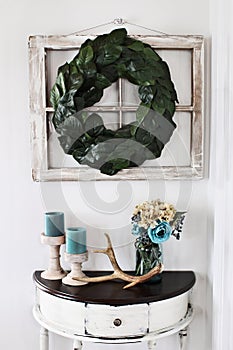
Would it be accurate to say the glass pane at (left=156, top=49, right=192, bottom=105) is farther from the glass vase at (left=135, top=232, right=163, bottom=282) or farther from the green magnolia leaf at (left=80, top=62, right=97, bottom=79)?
the glass vase at (left=135, top=232, right=163, bottom=282)

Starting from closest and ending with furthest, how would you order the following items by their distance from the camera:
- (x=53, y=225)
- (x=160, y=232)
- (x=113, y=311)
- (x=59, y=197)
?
(x=113, y=311)
(x=160, y=232)
(x=53, y=225)
(x=59, y=197)

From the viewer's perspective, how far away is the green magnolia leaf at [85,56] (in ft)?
7.15

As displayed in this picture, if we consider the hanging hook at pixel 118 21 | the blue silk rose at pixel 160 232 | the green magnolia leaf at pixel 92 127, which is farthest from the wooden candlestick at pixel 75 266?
the hanging hook at pixel 118 21

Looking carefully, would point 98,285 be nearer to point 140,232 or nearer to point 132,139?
point 140,232

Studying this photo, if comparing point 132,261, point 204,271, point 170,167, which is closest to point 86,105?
point 170,167

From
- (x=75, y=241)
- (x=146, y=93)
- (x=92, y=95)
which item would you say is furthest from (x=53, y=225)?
(x=146, y=93)

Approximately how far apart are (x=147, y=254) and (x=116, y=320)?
30 centimetres

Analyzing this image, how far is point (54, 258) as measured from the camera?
7.41ft

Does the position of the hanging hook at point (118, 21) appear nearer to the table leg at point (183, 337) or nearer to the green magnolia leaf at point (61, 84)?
the green magnolia leaf at point (61, 84)

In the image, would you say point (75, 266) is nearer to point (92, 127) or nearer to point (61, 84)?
point (92, 127)

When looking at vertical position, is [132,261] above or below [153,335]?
above

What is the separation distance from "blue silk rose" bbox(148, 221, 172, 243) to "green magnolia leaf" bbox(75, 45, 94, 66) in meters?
0.70

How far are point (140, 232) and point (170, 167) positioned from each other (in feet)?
1.04

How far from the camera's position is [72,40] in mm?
2244
